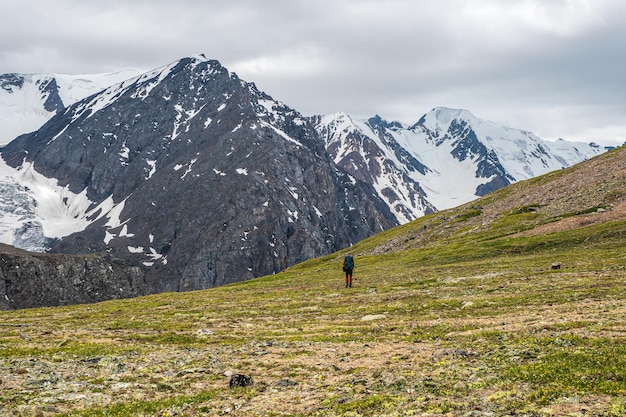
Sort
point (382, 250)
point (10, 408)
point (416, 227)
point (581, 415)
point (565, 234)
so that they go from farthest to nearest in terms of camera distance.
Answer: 1. point (416, 227)
2. point (382, 250)
3. point (565, 234)
4. point (10, 408)
5. point (581, 415)

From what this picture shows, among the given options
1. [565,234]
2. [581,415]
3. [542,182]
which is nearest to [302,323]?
[581,415]

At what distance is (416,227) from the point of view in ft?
385

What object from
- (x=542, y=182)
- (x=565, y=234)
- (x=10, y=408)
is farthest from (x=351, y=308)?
(x=542, y=182)

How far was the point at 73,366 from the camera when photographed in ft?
74.0

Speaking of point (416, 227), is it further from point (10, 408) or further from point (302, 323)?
point (10, 408)

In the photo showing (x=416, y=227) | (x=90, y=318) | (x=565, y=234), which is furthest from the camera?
(x=416, y=227)

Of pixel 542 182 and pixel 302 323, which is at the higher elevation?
pixel 542 182

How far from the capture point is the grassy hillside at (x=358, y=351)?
16219 mm

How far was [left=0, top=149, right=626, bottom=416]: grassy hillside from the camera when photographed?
639 inches

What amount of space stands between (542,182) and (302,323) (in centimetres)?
9965

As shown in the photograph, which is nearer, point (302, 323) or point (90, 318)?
point (302, 323)

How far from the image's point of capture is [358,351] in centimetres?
2350

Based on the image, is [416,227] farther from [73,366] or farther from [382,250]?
[73,366]

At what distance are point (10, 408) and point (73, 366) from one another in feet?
19.7
